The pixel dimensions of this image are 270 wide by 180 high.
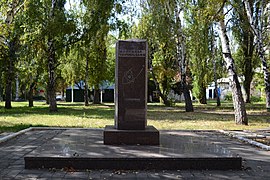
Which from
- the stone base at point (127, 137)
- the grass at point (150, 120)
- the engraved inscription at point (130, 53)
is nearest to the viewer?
the stone base at point (127, 137)

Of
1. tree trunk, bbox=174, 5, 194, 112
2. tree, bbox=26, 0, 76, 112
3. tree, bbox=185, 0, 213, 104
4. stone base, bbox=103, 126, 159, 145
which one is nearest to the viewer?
stone base, bbox=103, 126, 159, 145

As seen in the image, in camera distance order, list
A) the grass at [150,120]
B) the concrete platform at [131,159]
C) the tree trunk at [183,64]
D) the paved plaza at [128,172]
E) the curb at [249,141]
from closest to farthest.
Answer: the paved plaza at [128,172], the concrete platform at [131,159], the curb at [249,141], the grass at [150,120], the tree trunk at [183,64]

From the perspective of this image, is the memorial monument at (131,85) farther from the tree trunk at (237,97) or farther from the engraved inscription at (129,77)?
the tree trunk at (237,97)

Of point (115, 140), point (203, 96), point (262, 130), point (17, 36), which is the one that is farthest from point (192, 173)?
point (203, 96)

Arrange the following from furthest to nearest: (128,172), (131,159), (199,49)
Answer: (199,49)
(131,159)
(128,172)

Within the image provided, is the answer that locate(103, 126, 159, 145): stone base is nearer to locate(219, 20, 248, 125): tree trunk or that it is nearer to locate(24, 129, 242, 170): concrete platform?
locate(24, 129, 242, 170): concrete platform

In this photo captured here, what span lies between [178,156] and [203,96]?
30703mm

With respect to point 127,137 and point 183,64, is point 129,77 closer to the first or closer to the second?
point 127,137

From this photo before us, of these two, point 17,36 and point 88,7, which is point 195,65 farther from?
point 17,36

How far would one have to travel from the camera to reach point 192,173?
5.57m

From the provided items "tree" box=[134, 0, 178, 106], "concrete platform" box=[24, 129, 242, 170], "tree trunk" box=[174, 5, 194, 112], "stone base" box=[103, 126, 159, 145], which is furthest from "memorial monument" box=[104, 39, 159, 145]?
"tree" box=[134, 0, 178, 106]

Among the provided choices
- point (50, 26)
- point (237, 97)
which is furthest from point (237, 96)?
point (50, 26)

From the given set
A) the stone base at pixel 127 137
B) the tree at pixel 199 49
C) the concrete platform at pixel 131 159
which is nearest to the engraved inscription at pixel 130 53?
the stone base at pixel 127 137

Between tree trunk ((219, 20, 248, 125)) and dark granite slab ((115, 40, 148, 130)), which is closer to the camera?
dark granite slab ((115, 40, 148, 130))
